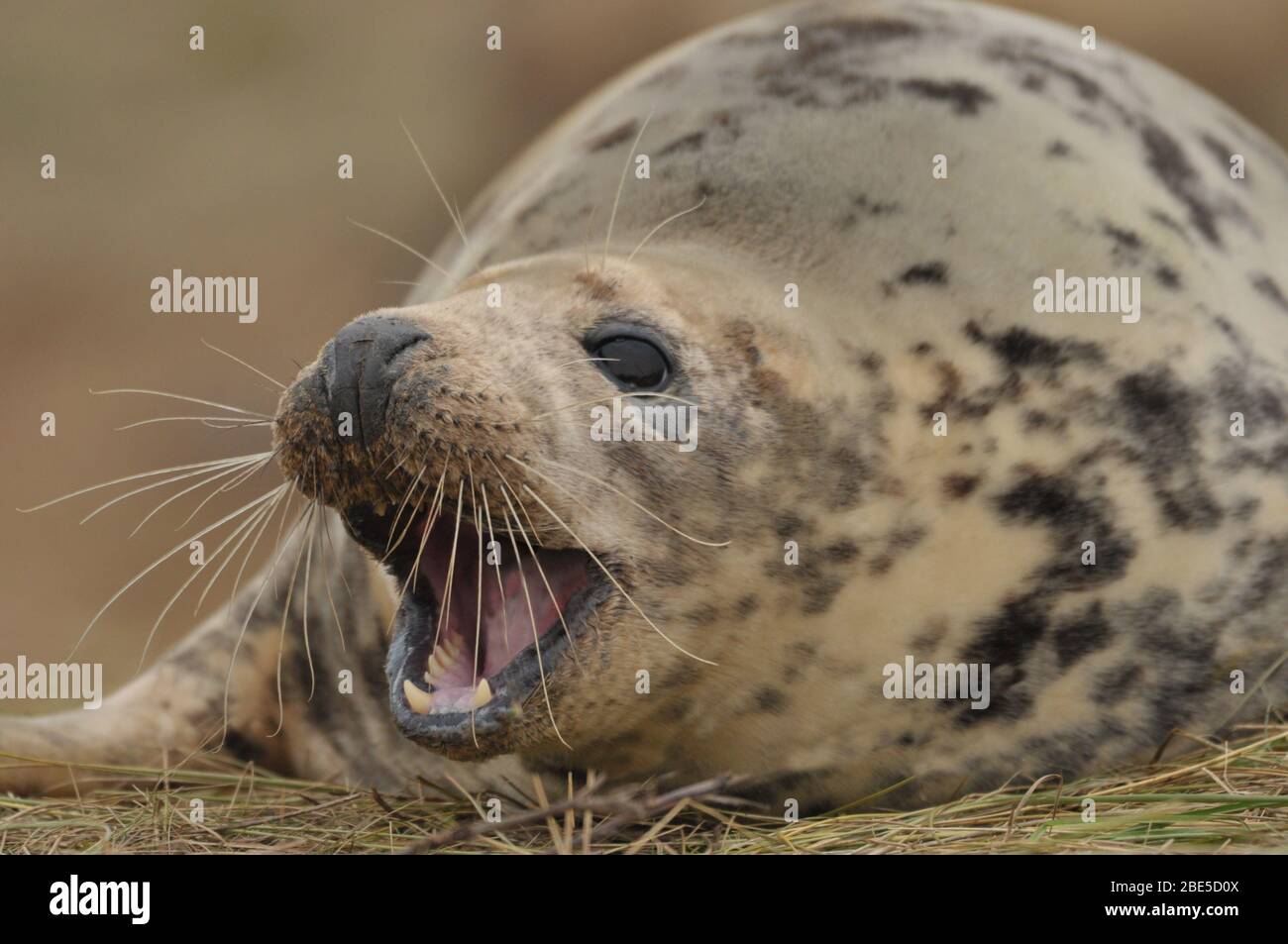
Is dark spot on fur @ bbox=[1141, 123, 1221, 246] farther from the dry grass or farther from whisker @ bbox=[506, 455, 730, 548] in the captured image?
whisker @ bbox=[506, 455, 730, 548]

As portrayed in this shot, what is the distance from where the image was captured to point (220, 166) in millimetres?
8922

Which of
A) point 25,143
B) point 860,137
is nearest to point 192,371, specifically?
point 25,143

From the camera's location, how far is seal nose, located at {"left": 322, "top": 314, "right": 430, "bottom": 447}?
3.13 meters

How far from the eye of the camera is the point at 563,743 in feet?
10.6

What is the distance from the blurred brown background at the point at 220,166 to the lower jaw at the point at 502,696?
5143mm

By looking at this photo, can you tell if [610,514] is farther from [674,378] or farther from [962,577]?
[962,577]

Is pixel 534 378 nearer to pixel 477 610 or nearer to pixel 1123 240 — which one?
pixel 477 610

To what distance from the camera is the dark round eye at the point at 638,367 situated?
3.43m

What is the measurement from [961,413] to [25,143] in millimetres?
6524

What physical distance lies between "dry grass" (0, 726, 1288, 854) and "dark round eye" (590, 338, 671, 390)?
753 mm

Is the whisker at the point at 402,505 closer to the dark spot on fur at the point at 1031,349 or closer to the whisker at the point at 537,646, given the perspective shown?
the whisker at the point at 537,646

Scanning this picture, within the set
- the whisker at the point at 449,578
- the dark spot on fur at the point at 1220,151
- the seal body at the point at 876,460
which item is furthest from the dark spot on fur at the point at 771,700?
the dark spot on fur at the point at 1220,151

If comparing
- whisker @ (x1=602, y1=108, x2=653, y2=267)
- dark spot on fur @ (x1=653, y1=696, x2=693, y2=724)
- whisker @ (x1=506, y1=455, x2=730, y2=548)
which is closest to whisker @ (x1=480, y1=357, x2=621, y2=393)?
whisker @ (x1=506, y1=455, x2=730, y2=548)

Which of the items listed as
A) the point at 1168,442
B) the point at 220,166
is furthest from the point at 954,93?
the point at 220,166
